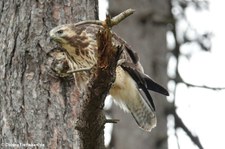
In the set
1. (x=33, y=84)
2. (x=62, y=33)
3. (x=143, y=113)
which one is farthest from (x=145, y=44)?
(x=33, y=84)

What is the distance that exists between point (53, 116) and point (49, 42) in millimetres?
455

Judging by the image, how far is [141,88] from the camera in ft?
14.5

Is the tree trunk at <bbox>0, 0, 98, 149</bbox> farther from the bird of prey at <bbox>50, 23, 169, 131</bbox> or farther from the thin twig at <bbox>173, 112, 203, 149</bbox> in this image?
the thin twig at <bbox>173, 112, 203, 149</bbox>

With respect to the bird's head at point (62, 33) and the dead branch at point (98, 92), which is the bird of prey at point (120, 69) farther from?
the dead branch at point (98, 92)

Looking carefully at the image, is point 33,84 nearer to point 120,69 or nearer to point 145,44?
point 120,69

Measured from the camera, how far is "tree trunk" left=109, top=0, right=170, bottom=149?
5.66 m

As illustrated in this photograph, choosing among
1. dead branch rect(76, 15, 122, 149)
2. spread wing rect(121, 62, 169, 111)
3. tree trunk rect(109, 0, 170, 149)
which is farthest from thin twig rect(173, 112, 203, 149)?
dead branch rect(76, 15, 122, 149)

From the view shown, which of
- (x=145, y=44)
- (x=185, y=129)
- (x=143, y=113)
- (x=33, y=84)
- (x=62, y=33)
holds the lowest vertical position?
(x=185, y=129)

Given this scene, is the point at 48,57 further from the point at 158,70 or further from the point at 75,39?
the point at 158,70

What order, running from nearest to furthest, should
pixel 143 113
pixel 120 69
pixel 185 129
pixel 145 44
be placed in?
1. pixel 120 69
2. pixel 143 113
3. pixel 185 129
4. pixel 145 44

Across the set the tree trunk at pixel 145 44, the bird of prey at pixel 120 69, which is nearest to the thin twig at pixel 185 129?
the tree trunk at pixel 145 44

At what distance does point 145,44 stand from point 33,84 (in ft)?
7.44

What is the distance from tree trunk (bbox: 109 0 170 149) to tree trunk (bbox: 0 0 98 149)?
1.86m

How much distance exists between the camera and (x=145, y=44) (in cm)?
582
